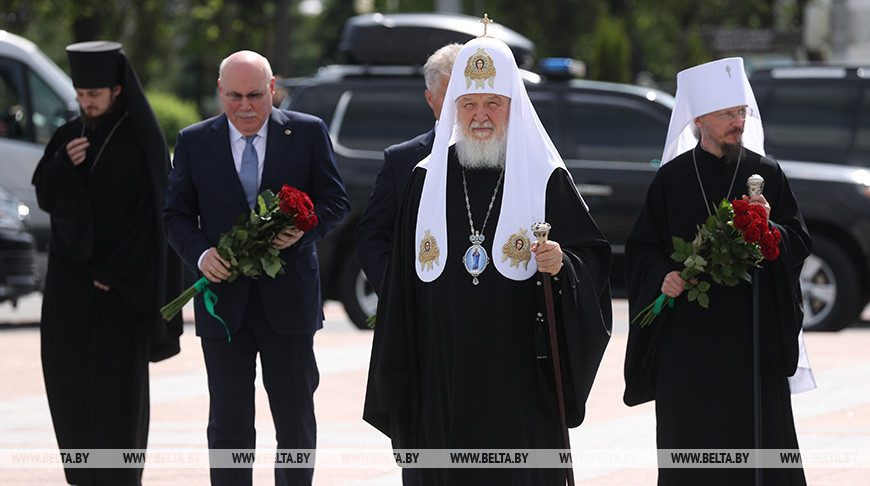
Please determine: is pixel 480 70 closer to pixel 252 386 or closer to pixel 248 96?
pixel 248 96

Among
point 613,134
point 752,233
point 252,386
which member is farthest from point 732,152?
point 613,134

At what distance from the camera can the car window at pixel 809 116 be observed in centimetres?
1281

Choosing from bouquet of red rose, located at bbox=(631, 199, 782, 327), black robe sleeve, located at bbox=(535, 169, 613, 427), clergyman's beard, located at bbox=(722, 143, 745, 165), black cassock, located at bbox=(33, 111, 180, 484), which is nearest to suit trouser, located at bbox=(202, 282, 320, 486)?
black cassock, located at bbox=(33, 111, 180, 484)

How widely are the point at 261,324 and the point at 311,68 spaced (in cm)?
7584

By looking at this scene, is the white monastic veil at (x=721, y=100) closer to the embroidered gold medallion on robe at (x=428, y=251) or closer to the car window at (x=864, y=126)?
the embroidered gold medallion on robe at (x=428, y=251)

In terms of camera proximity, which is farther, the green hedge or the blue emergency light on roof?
the green hedge

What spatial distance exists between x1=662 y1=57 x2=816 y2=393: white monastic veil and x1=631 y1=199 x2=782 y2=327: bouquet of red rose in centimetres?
43

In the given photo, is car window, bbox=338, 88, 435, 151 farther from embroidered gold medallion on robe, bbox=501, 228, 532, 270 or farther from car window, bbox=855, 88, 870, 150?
embroidered gold medallion on robe, bbox=501, 228, 532, 270

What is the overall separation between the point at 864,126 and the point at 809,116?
0.48 metres

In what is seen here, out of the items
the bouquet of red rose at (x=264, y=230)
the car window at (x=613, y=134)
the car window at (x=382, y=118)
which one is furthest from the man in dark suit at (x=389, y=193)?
the car window at (x=382, y=118)

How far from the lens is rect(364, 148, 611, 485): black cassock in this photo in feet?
15.7

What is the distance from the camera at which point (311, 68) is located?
265ft

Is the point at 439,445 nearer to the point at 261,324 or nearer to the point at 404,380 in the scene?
the point at 404,380

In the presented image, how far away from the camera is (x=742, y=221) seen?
5129 millimetres
